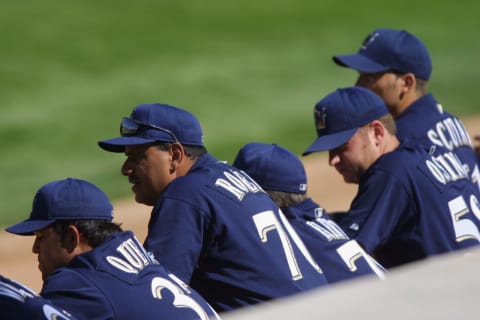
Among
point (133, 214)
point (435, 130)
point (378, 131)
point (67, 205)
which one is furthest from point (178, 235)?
point (133, 214)

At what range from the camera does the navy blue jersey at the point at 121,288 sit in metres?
4.22

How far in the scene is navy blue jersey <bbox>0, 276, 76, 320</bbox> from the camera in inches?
153

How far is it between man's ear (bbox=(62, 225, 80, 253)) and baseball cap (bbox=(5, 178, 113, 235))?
0.16 feet

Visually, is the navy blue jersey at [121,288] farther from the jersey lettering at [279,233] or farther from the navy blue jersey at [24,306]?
the jersey lettering at [279,233]

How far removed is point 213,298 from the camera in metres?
4.95

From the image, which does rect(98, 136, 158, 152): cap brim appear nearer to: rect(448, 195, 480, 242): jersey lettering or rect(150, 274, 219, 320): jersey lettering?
rect(150, 274, 219, 320): jersey lettering

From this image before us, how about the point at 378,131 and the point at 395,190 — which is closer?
the point at 395,190

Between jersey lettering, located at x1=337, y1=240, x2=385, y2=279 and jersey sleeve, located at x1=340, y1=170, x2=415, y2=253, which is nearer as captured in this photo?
jersey lettering, located at x1=337, y1=240, x2=385, y2=279

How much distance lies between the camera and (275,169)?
17.5 ft

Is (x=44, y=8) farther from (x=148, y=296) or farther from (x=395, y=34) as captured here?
(x=148, y=296)

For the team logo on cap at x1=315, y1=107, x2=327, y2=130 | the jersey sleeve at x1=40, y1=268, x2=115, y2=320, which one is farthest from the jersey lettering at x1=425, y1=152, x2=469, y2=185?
the jersey sleeve at x1=40, y1=268, x2=115, y2=320

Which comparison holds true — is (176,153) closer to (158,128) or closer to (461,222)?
(158,128)

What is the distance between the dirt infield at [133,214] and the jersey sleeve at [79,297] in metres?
3.47

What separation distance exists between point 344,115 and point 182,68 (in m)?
7.73
